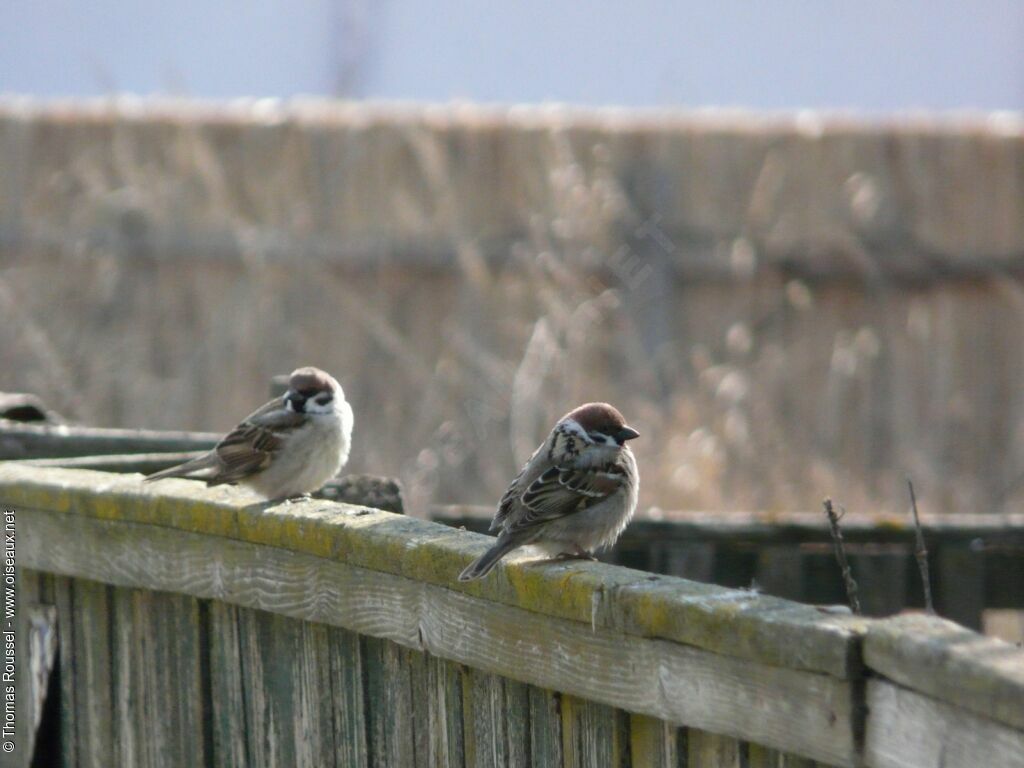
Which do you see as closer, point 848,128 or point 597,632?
point 597,632

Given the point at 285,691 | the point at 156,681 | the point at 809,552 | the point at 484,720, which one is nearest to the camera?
the point at 484,720

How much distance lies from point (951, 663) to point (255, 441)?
354cm

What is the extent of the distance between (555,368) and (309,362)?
2.12 metres

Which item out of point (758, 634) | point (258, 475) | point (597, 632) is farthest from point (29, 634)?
point (758, 634)

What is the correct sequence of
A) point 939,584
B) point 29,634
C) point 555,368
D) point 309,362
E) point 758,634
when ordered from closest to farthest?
1. point 758,634
2. point 29,634
3. point 939,584
4. point 555,368
5. point 309,362

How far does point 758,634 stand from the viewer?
2.31 metres

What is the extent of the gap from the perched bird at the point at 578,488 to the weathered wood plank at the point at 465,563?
569 mm

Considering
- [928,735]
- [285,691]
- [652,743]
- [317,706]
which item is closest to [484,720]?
[652,743]

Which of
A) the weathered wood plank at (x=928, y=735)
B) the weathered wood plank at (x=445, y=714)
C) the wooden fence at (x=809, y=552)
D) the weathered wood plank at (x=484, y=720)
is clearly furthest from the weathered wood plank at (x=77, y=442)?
the weathered wood plank at (x=928, y=735)

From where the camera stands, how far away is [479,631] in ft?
9.59

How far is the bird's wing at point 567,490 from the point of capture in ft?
12.8

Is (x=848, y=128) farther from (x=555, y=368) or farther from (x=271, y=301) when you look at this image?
(x=271, y=301)

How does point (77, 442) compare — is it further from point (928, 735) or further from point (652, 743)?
point (928, 735)

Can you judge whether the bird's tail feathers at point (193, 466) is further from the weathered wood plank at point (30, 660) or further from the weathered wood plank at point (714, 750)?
the weathered wood plank at point (714, 750)
